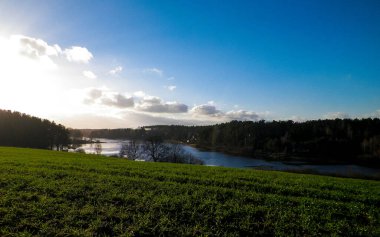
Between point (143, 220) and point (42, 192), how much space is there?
19.4 feet

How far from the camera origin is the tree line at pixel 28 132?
119 m

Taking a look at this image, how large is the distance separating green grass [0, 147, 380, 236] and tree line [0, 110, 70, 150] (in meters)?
120

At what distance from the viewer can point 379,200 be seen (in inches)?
574

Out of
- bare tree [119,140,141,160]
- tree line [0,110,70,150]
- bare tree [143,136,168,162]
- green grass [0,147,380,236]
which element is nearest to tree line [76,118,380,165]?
bare tree [143,136,168,162]

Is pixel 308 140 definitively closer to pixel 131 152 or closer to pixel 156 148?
pixel 156 148

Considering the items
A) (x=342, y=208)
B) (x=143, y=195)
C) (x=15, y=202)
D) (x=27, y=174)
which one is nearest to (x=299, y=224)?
(x=342, y=208)

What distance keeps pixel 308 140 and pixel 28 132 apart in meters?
129

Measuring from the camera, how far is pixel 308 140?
138250mm

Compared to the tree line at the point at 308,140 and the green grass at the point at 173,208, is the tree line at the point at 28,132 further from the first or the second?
the green grass at the point at 173,208

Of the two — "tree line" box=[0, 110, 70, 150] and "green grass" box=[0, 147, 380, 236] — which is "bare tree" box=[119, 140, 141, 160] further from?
"green grass" box=[0, 147, 380, 236]

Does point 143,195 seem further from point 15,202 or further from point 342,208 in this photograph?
point 342,208

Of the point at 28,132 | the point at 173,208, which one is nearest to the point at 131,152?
the point at 28,132

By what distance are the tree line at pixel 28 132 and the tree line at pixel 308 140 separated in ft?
271

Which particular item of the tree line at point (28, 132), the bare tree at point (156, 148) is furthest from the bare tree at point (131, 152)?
the tree line at point (28, 132)
